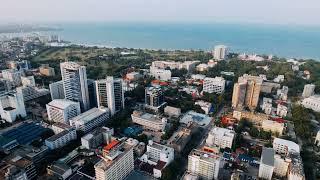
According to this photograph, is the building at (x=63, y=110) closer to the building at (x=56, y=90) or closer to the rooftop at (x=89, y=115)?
the rooftop at (x=89, y=115)

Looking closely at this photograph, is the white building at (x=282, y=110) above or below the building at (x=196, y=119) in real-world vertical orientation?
above

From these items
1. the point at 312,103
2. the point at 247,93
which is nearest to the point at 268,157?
the point at 247,93

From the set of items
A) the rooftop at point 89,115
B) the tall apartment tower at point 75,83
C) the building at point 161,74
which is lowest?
the rooftop at point 89,115

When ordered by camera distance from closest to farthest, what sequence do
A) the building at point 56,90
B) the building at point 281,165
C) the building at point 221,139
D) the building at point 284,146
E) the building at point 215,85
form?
the building at point 281,165, the building at point 284,146, the building at point 221,139, the building at point 56,90, the building at point 215,85

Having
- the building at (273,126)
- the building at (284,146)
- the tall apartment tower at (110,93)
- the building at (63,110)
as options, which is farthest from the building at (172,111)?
the building at (284,146)

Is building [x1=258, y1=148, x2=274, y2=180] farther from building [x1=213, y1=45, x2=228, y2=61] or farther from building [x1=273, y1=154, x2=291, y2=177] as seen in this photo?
building [x1=213, y1=45, x2=228, y2=61]

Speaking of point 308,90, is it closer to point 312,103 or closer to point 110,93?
point 312,103
